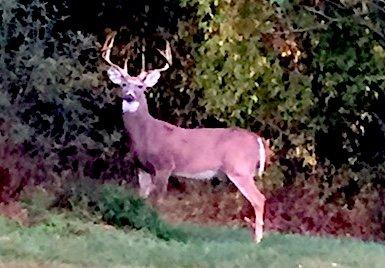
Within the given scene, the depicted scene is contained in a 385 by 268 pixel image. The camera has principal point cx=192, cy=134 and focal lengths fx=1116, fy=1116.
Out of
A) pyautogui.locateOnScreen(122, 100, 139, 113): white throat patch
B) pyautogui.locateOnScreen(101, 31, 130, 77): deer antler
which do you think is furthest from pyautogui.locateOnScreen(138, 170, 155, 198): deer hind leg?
pyautogui.locateOnScreen(101, 31, 130, 77): deer antler

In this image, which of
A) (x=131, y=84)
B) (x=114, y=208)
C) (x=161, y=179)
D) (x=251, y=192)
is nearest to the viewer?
(x=114, y=208)

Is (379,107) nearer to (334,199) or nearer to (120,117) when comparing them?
(334,199)

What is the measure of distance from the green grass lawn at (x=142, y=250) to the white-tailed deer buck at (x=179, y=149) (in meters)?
1.34

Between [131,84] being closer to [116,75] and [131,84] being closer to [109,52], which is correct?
[116,75]

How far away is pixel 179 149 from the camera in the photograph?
12484mm

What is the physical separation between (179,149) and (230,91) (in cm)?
210

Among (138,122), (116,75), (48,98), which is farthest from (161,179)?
(48,98)

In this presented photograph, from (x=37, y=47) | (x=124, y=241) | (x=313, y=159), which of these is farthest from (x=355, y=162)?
(x=124, y=241)

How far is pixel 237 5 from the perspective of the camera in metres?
13.7

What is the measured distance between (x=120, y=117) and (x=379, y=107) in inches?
138

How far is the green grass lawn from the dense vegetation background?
9.03 feet

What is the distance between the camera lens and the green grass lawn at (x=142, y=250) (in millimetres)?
7871

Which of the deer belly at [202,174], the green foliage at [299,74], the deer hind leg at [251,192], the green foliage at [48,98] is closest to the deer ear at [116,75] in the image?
the green foliage at [48,98]

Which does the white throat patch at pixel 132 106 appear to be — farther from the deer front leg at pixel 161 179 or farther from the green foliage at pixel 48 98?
the green foliage at pixel 48 98
